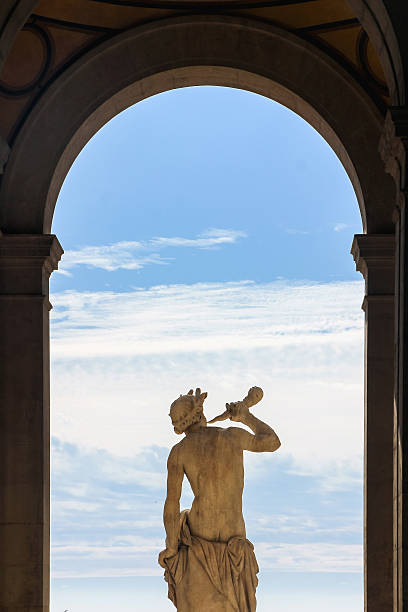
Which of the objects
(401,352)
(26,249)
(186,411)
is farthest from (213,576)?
(26,249)

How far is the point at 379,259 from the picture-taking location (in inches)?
795

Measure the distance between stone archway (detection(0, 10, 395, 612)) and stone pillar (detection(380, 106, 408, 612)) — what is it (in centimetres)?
490

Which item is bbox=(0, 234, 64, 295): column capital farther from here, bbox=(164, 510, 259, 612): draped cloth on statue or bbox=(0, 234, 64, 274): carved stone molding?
bbox=(164, 510, 259, 612): draped cloth on statue

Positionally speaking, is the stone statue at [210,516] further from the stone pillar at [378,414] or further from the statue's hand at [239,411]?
the stone pillar at [378,414]

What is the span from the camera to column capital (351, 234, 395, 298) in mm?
20172

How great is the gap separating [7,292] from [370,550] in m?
6.65

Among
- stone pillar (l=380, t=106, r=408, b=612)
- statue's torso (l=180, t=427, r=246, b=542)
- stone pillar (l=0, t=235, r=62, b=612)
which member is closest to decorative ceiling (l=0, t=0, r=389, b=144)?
stone pillar (l=0, t=235, r=62, b=612)

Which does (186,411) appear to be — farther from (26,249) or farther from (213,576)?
(26,249)

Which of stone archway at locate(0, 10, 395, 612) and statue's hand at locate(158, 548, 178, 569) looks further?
stone archway at locate(0, 10, 395, 612)

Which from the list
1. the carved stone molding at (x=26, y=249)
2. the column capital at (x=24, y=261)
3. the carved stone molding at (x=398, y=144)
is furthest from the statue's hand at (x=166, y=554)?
the carved stone molding at (x=398, y=144)

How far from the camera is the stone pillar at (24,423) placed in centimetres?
1980

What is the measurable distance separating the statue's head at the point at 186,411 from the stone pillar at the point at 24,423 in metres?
2.65

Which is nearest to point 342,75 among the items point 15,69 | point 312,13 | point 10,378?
point 312,13

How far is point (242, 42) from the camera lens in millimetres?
21641
